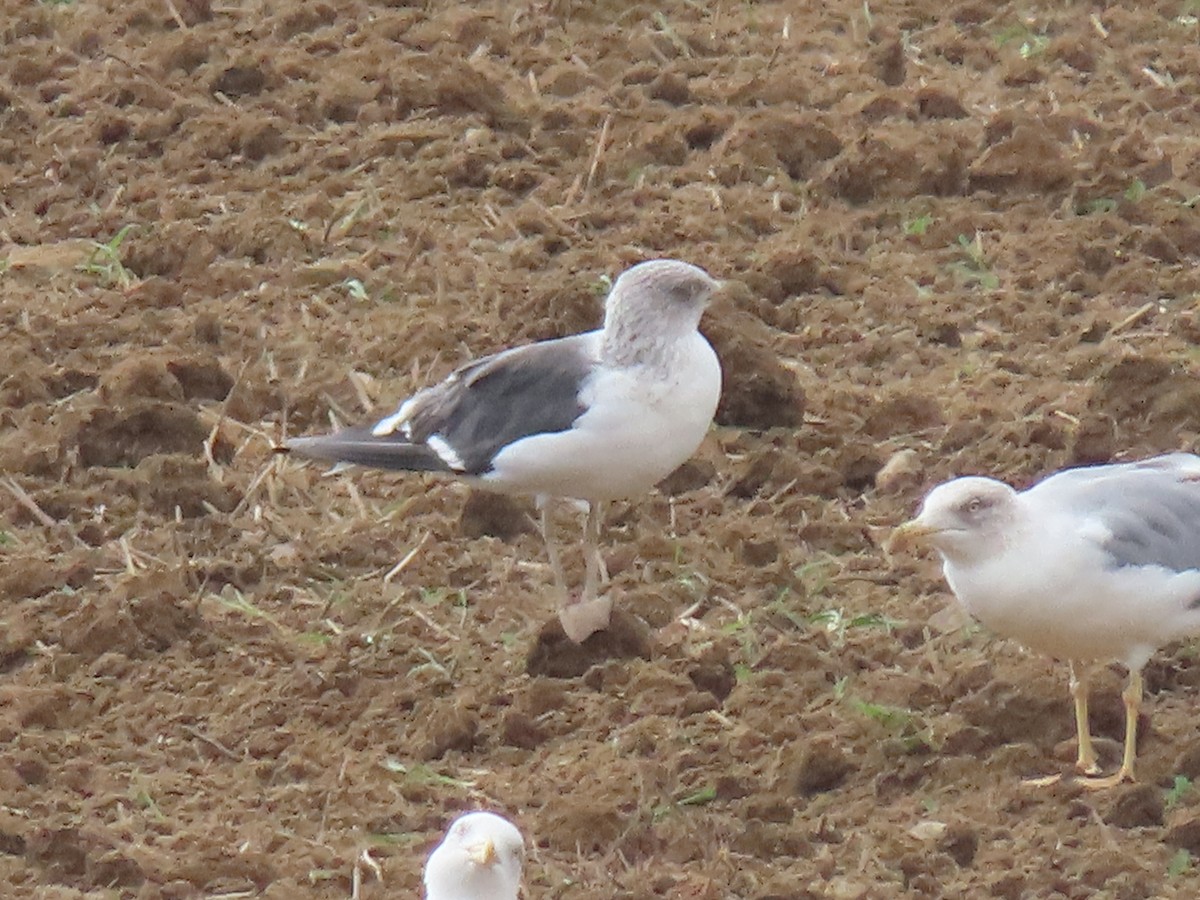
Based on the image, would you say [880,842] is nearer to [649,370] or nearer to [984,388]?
[649,370]

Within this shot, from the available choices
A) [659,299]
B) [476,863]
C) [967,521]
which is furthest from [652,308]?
[476,863]

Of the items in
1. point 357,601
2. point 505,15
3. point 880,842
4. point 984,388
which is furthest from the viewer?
point 505,15

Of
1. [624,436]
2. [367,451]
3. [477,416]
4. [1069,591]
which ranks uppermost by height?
[1069,591]

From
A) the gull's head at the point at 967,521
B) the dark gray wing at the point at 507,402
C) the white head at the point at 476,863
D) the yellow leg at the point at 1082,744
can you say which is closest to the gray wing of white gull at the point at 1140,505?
the gull's head at the point at 967,521

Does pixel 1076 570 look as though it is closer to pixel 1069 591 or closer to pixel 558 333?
pixel 1069 591

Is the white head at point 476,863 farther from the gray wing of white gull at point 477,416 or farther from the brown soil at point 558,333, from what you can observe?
the gray wing of white gull at point 477,416

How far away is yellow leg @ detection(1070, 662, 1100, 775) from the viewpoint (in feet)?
16.5

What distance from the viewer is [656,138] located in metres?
7.74

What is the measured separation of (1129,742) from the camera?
4973mm

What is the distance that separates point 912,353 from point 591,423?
151 cm

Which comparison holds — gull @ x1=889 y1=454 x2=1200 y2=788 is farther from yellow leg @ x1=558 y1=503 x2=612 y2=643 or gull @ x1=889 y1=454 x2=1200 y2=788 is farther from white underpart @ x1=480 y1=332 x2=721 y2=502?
yellow leg @ x1=558 y1=503 x2=612 y2=643

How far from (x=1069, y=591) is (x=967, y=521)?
0.23 meters

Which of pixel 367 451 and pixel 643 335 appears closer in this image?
pixel 643 335

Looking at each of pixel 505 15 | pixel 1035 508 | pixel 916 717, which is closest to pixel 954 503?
pixel 1035 508
